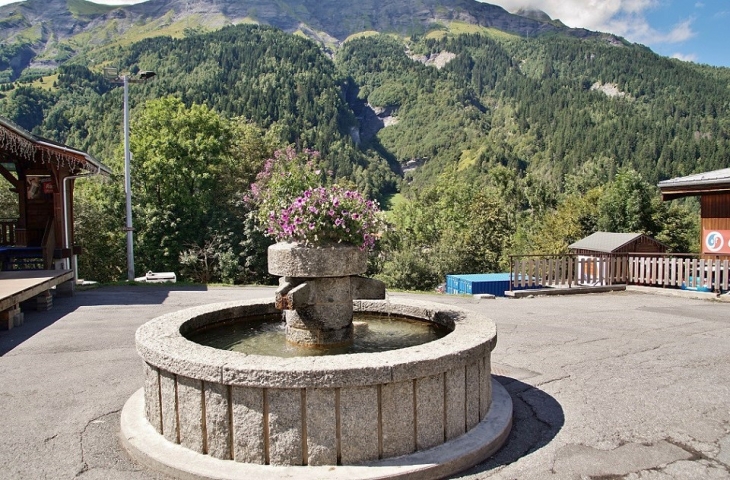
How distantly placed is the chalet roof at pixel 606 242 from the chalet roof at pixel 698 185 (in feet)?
8.84

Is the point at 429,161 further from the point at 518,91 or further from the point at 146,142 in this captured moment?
the point at 146,142

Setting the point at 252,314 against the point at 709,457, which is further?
the point at 252,314

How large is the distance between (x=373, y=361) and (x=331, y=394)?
0.37 meters

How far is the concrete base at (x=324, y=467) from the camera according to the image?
3.67m

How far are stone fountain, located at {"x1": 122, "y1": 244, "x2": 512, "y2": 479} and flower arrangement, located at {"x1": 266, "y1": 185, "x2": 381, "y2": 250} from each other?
4.59ft

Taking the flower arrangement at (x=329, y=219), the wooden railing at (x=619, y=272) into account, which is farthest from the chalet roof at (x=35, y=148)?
the wooden railing at (x=619, y=272)

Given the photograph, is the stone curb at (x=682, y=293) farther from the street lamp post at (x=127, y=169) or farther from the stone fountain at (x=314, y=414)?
the street lamp post at (x=127, y=169)

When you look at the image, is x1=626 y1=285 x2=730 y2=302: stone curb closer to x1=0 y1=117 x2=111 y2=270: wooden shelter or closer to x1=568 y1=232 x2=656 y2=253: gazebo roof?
x1=568 y1=232 x2=656 y2=253: gazebo roof

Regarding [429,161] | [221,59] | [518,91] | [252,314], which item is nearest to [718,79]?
[518,91]

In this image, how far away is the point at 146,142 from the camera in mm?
29719

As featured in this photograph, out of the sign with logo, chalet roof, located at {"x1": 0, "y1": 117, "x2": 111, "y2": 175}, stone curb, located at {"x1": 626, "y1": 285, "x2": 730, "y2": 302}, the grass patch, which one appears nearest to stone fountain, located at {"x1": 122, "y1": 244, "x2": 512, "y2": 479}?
chalet roof, located at {"x1": 0, "y1": 117, "x2": 111, "y2": 175}

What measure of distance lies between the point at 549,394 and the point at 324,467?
2.93 meters

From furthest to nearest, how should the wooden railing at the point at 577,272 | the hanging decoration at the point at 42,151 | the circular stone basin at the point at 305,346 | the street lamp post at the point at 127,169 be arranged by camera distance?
1. the street lamp post at the point at 127,169
2. the wooden railing at the point at 577,272
3. the hanging decoration at the point at 42,151
4. the circular stone basin at the point at 305,346

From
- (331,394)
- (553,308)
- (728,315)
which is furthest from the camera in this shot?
(553,308)
